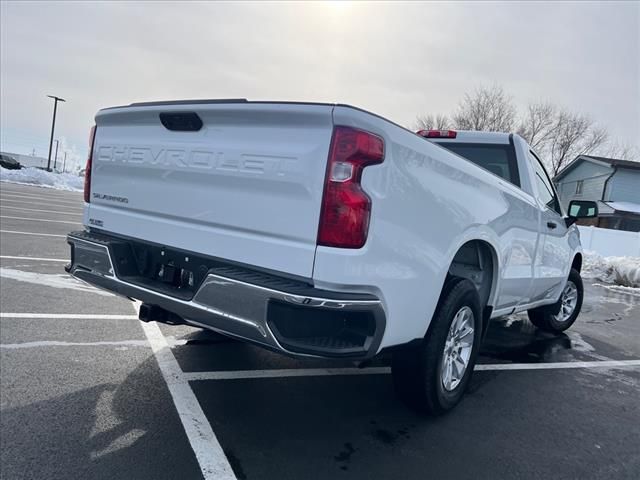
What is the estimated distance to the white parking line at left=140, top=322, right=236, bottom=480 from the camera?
8.34ft

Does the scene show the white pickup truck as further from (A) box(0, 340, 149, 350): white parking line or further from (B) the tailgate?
(A) box(0, 340, 149, 350): white parking line

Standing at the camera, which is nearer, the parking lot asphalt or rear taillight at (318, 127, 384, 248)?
rear taillight at (318, 127, 384, 248)

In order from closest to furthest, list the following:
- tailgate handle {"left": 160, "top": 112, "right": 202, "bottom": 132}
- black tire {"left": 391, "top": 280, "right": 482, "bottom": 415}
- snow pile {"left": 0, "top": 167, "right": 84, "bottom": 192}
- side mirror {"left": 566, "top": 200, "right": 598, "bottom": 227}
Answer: tailgate handle {"left": 160, "top": 112, "right": 202, "bottom": 132} → black tire {"left": 391, "top": 280, "right": 482, "bottom": 415} → side mirror {"left": 566, "top": 200, "right": 598, "bottom": 227} → snow pile {"left": 0, "top": 167, "right": 84, "bottom": 192}

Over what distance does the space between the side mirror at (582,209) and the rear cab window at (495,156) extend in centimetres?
139

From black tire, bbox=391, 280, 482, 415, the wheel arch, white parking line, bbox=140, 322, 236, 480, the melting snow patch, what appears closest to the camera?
white parking line, bbox=140, 322, 236, 480

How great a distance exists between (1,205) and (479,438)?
15.6 meters

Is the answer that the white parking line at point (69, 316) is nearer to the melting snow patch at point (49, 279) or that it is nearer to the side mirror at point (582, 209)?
the melting snow patch at point (49, 279)

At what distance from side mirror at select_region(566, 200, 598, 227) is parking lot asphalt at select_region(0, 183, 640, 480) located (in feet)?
4.86

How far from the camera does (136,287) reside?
294cm

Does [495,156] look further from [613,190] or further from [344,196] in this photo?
[613,190]

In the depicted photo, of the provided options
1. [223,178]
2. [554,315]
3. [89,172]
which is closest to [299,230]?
[223,178]

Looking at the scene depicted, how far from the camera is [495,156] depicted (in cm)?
468

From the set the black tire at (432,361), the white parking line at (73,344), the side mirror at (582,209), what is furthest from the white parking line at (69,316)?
the side mirror at (582,209)

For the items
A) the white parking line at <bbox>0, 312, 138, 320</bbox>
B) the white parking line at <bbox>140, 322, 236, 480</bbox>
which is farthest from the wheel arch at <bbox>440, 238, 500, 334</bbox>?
the white parking line at <bbox>0, 312, 138, 320</bbox>
